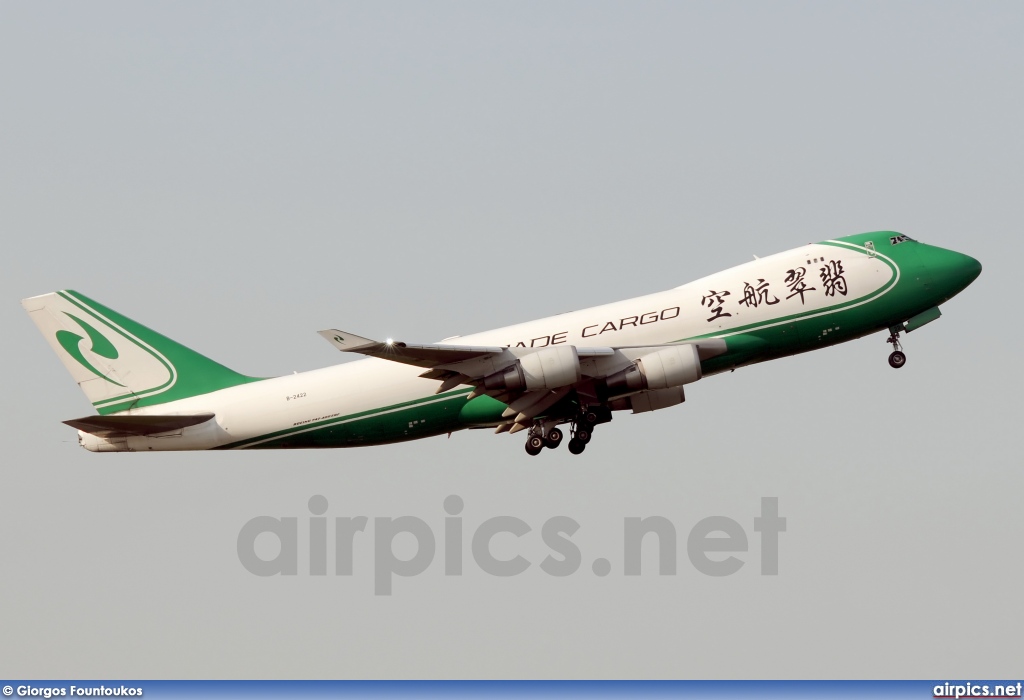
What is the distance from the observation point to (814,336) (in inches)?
1677

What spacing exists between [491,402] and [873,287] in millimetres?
12812

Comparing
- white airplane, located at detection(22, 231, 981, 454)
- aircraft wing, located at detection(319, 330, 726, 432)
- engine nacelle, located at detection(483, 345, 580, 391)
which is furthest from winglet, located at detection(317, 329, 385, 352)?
engine nacelle, located at detection(483, 345, 580, 391)

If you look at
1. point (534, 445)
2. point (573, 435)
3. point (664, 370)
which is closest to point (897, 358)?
point (664, 370)

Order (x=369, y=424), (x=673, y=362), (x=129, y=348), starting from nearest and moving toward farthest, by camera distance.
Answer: (x=673, y=362), (x=369, y=424), (x=129, y=348)

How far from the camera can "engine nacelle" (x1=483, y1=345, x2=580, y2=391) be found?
40688 mm

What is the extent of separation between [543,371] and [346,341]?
6.50m

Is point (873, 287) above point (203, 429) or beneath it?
above

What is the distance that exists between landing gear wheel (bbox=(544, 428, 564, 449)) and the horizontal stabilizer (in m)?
11.2

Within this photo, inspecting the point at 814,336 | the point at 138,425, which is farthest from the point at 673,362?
the point at 138,425

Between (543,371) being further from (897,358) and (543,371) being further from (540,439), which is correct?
(897,358)

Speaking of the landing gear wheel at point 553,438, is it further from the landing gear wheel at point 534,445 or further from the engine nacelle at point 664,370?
the engine nacelle at point 664,370

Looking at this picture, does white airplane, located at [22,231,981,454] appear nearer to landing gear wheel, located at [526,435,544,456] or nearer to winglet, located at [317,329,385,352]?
landing gear wheel, located at [526,435,544,456]

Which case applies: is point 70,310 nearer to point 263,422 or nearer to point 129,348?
point 129,348

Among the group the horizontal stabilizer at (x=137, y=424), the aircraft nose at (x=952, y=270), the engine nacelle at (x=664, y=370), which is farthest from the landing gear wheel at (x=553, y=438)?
the aircraft nose at (x=952, y=270)
